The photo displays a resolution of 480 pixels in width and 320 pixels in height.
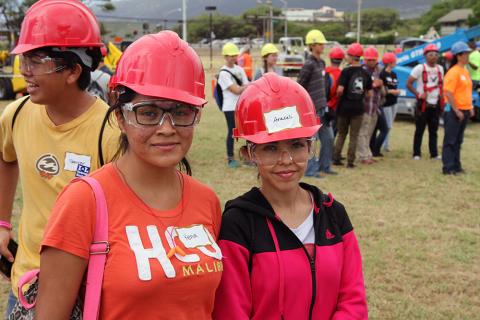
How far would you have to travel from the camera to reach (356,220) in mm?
6184

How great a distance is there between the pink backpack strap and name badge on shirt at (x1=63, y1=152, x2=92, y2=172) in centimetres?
58

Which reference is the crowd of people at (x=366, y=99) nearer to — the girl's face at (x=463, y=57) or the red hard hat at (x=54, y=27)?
the girl's face at (x=463, y=57)

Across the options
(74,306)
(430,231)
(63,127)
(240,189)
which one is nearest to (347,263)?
(74,306)

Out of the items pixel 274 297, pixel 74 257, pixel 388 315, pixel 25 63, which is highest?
pixel 25 63

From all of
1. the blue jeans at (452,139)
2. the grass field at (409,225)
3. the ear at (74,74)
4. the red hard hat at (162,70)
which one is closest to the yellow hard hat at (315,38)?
the grass field at (409,225)

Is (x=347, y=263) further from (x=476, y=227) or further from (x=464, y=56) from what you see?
(x=464, y=56)

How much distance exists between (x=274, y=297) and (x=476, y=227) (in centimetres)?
481

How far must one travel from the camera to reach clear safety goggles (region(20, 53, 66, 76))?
2.04m

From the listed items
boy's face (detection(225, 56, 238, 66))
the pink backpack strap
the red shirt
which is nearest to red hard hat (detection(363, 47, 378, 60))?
the red shirt

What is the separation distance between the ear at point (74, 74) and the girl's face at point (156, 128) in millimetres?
570

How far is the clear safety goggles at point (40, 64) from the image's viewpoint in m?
2.04

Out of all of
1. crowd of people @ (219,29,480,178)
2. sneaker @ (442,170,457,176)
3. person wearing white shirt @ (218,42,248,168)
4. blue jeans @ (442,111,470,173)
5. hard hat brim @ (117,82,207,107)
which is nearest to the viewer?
hard hat brim @ (117,82,207,107)

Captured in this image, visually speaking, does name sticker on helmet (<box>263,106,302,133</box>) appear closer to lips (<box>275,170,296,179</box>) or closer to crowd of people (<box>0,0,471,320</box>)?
crowd of people (<box>0,0,471,320</box>)

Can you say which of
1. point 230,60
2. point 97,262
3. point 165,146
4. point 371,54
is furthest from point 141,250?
point 371,54
